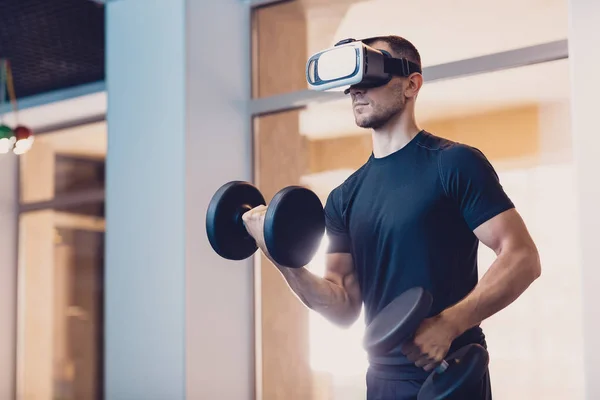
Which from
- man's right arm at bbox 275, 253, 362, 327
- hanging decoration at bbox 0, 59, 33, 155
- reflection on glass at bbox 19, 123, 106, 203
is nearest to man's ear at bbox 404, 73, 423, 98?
man's right arm at bbox 275, 253, 362, 327

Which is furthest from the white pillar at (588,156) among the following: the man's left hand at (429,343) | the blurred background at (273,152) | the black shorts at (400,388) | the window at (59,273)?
the window at (59,273)

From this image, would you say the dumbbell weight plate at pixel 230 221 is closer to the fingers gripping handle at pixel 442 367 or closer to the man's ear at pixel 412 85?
the man's ear at pixel 412 85

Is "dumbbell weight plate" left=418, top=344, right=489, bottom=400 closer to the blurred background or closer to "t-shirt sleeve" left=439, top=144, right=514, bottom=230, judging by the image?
"t-shirt sleeve" left=439, top=144, right=514, bottom=230

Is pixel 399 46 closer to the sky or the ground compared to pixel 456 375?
closer to the sky

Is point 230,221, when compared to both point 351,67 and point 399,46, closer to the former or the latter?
point 351,67

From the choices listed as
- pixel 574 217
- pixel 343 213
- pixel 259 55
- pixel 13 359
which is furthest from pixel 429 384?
pixel 13 359

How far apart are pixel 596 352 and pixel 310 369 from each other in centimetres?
144

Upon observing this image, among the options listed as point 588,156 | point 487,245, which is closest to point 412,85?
point 487,245

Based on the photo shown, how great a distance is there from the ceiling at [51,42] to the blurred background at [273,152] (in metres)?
0.02

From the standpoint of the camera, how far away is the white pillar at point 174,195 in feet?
12.7

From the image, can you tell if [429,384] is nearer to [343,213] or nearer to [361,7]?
[343,213]

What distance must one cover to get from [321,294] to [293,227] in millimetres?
224

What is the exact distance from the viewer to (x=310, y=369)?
386 cm

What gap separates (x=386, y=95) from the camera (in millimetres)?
1855
